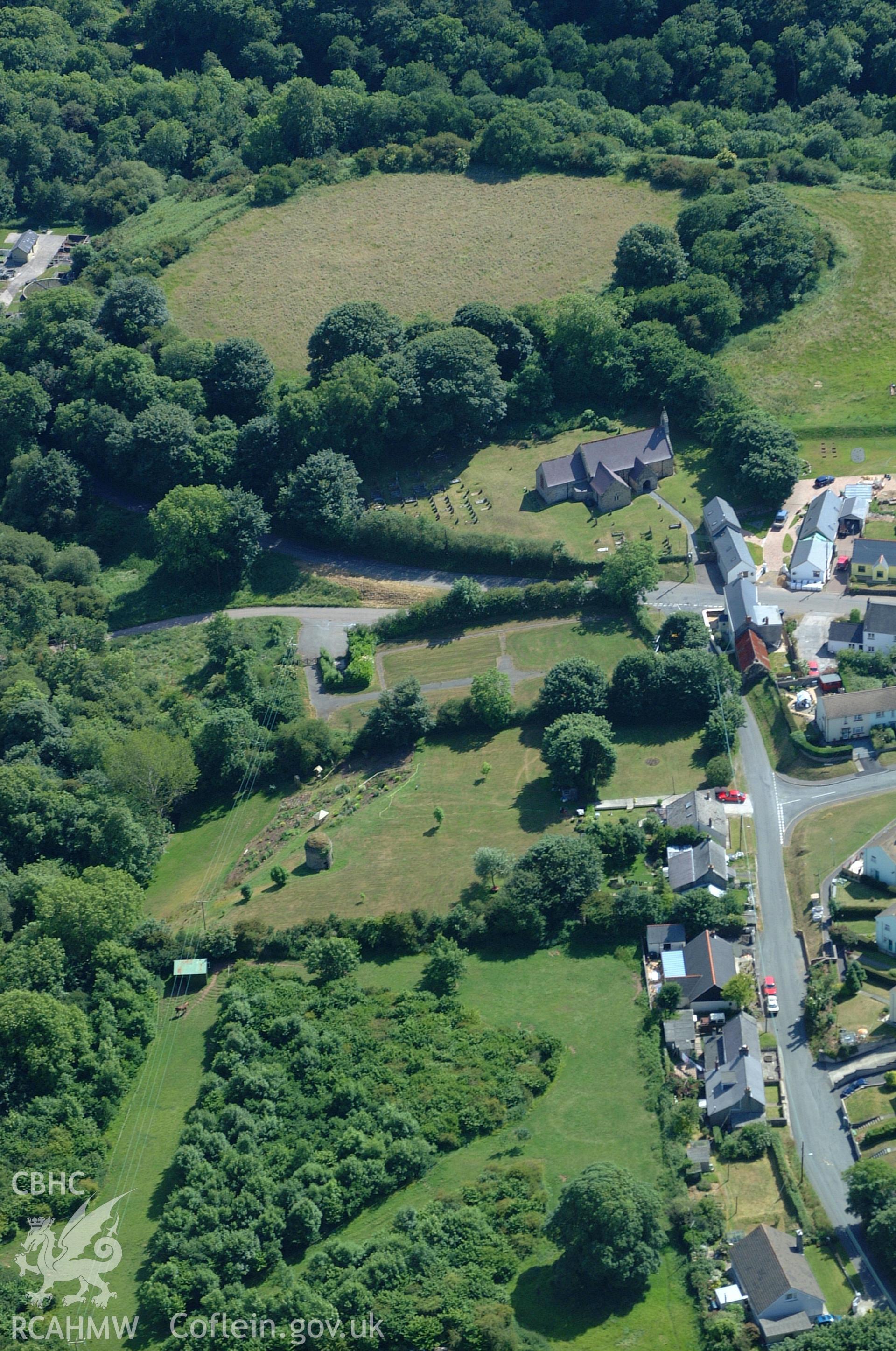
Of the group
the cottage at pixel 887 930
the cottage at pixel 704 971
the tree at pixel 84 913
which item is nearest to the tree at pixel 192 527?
the tree at pixel 84 913

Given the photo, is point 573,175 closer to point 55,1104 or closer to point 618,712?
point 618,712

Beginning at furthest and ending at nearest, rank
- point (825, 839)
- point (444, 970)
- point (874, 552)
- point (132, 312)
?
point (132, 312), point (874, 552), point (825, 839), point (444, 970)

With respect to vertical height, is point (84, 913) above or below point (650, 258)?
below

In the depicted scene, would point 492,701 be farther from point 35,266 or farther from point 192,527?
point 35,266

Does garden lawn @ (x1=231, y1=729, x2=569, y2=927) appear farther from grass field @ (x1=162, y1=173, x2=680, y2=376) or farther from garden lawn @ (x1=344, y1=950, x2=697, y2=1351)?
grass field @ (x1=162, y1=173, x2=680, y2=376)

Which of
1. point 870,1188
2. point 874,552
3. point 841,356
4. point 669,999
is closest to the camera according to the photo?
point 870,1188

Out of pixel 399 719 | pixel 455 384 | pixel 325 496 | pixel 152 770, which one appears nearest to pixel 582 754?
pixel 399 719

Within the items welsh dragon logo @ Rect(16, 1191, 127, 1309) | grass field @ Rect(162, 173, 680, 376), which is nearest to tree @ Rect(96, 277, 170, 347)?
grass field @ Rect(162, 173, 680, 376)
